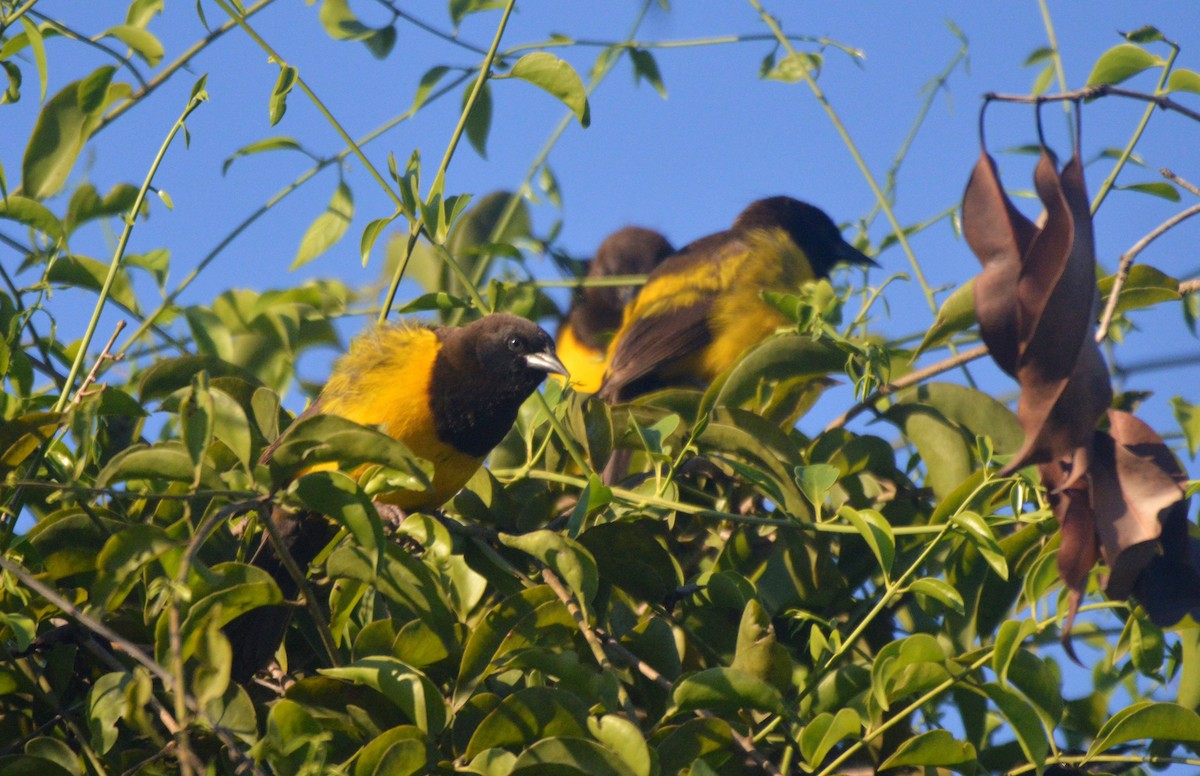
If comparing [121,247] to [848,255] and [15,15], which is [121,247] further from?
[848,255]

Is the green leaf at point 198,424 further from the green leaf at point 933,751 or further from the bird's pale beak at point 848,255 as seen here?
the bird's pale beak at point 848,255

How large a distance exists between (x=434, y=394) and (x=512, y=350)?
1.13 feet

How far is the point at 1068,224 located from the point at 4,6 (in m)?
2.27

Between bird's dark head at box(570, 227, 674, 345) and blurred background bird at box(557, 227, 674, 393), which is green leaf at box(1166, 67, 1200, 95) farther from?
bird's dark head at box(570, 227, 674, 345)

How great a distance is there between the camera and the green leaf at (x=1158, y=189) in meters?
2.70

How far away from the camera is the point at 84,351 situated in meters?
2.52

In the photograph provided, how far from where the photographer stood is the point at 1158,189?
2719 mm

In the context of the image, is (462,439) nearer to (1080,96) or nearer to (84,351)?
(84,351)

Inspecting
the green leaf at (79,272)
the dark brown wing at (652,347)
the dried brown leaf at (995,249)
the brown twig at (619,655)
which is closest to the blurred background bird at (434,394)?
the green leaf at (79,272)

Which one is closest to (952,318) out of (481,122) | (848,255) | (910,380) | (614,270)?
(910,380)

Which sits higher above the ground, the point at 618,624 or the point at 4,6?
the point at 4,6

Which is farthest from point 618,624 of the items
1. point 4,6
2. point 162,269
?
point 4,6

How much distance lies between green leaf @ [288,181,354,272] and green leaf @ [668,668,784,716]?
190cm

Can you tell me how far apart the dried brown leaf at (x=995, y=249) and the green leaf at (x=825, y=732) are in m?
0.64
